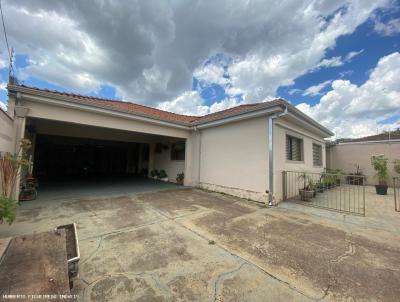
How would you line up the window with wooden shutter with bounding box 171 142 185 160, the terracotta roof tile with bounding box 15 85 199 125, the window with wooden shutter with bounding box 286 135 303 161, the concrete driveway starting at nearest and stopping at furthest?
the concrete driveway < the terracotta roof tile with bounding box 15 85 199 125 < the window with wooden shutter with bounding box 286 135 303 161 < the window with wooden shutter with bounding box 171 142 185 160

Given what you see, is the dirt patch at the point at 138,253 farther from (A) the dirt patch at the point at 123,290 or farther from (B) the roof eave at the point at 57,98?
(B) the roof eave at the point at 57,98

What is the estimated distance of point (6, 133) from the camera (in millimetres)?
4078

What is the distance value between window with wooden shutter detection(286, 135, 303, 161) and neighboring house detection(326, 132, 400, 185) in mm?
6527

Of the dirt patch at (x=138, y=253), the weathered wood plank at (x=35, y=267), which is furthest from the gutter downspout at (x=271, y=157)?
the weathered wood plank at (x=35, y=267)

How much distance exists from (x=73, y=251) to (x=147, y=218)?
201cm

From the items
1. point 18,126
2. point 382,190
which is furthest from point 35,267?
point 382,190

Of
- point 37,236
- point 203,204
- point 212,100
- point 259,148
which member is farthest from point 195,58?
point 37,236

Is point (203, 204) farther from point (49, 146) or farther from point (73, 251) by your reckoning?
point (49, 146)

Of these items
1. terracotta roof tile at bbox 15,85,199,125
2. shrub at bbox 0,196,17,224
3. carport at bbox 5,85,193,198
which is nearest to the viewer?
shrub at bbox 0,196,17,224

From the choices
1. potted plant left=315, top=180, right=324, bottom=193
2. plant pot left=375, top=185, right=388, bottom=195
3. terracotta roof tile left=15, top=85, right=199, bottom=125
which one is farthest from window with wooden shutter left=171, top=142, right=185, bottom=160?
plant pot left=375, top=185, right=388, bottom=195

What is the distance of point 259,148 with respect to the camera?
19.6 feet

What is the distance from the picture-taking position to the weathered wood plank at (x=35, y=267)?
4.17 ft

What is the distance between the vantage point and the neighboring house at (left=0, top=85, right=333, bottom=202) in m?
5.10

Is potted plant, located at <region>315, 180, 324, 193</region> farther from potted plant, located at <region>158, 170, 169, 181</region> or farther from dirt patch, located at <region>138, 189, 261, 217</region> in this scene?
potted plant, located at <region>158, 170, 169, 181</region>
